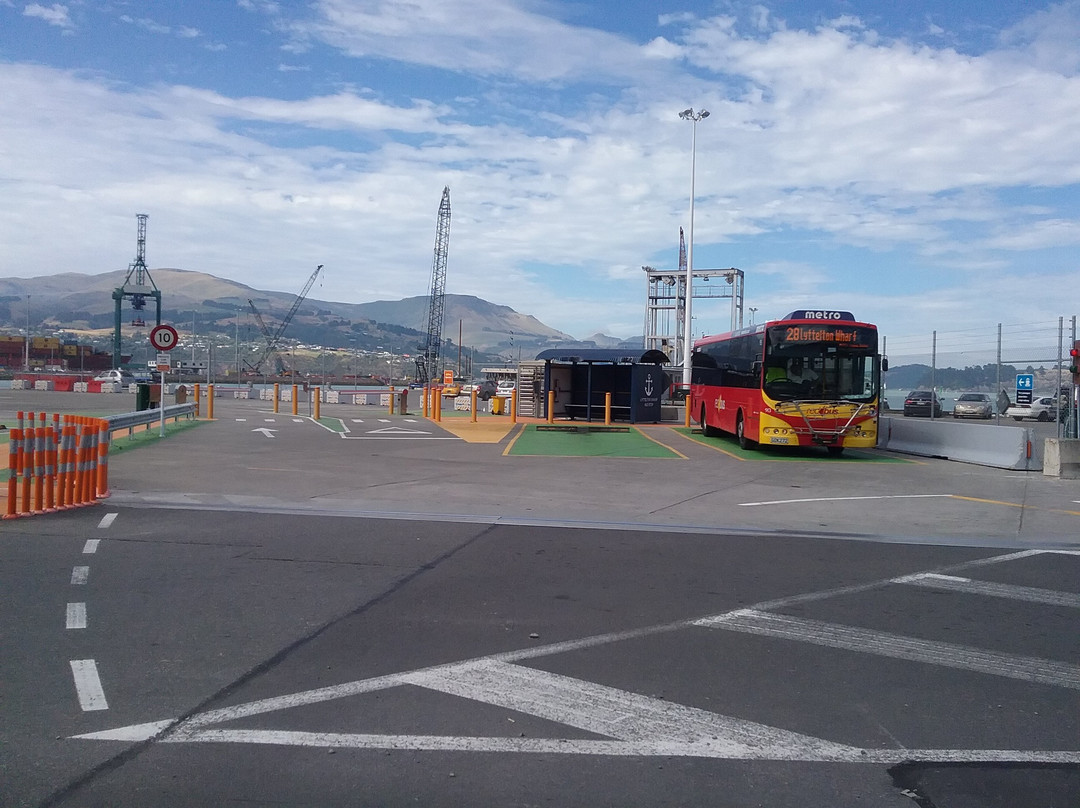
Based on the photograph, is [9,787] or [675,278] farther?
[675,278]

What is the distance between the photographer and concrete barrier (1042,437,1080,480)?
18.0 metres

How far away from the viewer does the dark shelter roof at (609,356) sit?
113 ft

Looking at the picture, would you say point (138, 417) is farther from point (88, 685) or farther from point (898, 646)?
point (898, 646)

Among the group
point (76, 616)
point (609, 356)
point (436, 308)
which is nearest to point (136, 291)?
point (436, 308)

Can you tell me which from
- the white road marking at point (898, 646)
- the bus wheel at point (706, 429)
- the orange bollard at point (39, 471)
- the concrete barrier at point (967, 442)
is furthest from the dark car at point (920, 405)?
the orange bollard at point (39, 471)

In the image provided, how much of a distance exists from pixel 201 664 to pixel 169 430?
21.5 meters

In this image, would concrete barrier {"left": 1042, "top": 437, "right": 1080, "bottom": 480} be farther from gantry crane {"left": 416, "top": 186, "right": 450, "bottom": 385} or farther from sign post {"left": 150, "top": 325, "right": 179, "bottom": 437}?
gantry crane {"left": 416, "top": 186, "right": 450, "bottom": 385}

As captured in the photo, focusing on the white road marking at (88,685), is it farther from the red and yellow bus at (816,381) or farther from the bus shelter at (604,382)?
the bus shelter at (604,382)

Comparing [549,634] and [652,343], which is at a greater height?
[652,343]

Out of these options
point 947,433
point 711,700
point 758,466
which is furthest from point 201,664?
point 947,433

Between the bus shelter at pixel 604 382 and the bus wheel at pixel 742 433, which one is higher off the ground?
the bus shelter at pixel 604 382

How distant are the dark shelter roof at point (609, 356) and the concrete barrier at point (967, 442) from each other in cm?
1067

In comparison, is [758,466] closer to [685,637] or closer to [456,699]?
[685,637]

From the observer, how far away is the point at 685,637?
6633 millimetres
